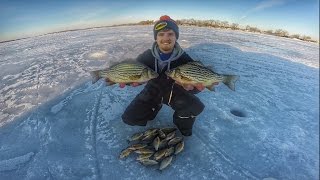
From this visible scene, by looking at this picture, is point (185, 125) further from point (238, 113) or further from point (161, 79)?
point (238, 113)

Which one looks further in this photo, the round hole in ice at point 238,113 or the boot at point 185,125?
the round hole in ice at point 238,113

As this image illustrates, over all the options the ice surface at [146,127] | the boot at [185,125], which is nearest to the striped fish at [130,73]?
the ice surface at [146,127]

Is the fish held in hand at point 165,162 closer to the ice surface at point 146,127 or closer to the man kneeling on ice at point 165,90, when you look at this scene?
the ice surface at point 146,127

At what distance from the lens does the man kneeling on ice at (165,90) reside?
3.14 m

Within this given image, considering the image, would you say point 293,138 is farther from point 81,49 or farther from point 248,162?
point 81,49

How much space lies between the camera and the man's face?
10.2ft

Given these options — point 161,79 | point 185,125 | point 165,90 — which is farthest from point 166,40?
point 185,125

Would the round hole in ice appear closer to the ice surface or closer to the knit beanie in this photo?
the ice surface

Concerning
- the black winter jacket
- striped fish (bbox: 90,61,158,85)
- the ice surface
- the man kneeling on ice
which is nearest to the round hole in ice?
the ice surface

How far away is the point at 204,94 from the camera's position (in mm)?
4363

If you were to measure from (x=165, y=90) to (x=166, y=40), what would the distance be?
0.59 meters

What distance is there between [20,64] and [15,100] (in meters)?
2.43

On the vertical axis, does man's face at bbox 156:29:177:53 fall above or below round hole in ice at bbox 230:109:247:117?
above

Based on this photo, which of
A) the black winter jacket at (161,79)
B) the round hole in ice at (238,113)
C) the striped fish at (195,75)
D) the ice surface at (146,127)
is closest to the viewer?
the striped fish at (195,75)
